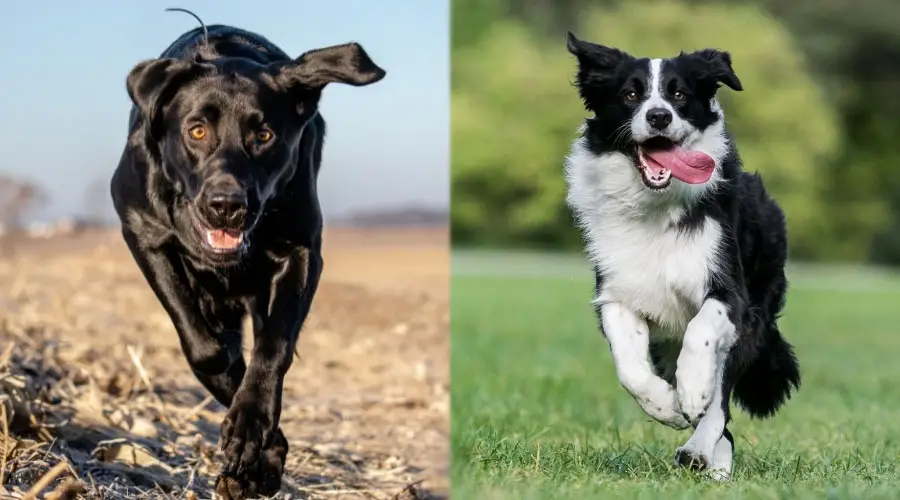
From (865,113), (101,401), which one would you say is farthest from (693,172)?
(865,113)

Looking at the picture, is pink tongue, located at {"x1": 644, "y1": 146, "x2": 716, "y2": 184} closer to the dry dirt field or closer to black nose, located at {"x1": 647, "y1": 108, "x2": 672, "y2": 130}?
black nose, located at {"x1": 647, "y1": 108, "x2": 672, "y2": 130}

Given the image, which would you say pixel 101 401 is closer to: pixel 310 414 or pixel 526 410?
pixel 310 414

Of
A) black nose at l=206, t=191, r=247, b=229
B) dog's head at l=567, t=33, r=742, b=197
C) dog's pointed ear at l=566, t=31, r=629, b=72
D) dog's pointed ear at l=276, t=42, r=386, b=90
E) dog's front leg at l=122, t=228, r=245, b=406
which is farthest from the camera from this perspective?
dog's pointed ear at l=566, t=31, r=629, b=72

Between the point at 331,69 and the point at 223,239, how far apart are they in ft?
2.31

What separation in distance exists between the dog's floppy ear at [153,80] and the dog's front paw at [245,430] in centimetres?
103

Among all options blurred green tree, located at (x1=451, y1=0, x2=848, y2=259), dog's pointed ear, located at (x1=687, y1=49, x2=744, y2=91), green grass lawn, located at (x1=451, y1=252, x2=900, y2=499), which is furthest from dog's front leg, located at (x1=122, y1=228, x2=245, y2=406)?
blurred green tree, located at (x1=451, y1=0, x2=848, y2=259)

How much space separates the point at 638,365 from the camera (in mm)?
4137

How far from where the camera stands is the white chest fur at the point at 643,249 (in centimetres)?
430

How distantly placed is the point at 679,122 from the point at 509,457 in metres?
1.33

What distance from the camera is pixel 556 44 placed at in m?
28.8

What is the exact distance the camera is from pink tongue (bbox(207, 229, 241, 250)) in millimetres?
4000

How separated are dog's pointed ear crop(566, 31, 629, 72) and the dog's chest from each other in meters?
0.60

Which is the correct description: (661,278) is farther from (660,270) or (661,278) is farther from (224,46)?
(224,46)

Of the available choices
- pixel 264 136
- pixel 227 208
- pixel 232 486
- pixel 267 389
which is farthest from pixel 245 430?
pixel 264 136
